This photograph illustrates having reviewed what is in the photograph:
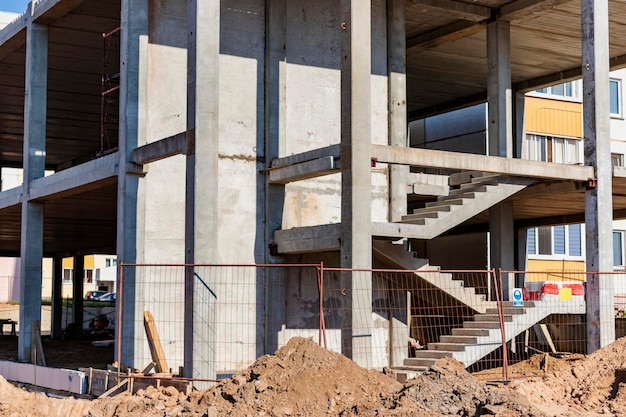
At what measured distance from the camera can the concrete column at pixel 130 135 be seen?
19562 millimetres

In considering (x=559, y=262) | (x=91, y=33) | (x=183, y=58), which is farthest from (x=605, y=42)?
(x=559, y=262)

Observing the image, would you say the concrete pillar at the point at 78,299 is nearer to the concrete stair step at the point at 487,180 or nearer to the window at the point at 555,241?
the window at the point at 555,241

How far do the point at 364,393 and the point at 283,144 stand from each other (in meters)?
7.81

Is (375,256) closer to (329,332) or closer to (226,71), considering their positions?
(329,332)

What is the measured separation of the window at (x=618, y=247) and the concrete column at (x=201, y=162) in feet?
91.9

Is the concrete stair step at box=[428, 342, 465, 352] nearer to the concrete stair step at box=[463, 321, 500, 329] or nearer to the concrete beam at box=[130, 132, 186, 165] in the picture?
the concrete stair step at box=[463, 321, 500, 329]

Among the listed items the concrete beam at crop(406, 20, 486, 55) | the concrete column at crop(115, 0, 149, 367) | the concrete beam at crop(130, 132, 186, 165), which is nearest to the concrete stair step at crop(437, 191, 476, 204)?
the concrete beam at crop(406, 20, 486, 55)

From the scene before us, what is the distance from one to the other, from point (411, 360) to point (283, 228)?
390cm

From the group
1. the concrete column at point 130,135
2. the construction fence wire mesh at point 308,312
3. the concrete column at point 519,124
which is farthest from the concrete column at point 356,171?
the concrete column at point 519,124

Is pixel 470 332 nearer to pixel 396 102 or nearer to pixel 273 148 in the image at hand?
pixel 396 102

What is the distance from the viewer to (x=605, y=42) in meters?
21.2

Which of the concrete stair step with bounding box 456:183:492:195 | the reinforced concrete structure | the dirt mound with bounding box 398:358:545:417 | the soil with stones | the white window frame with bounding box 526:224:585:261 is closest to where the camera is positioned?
the dirt mound with bounding box 398:358:545:417

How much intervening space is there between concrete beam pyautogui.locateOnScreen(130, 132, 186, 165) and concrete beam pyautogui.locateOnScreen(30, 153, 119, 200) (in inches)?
41.5

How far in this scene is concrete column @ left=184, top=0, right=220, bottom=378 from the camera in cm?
1716
